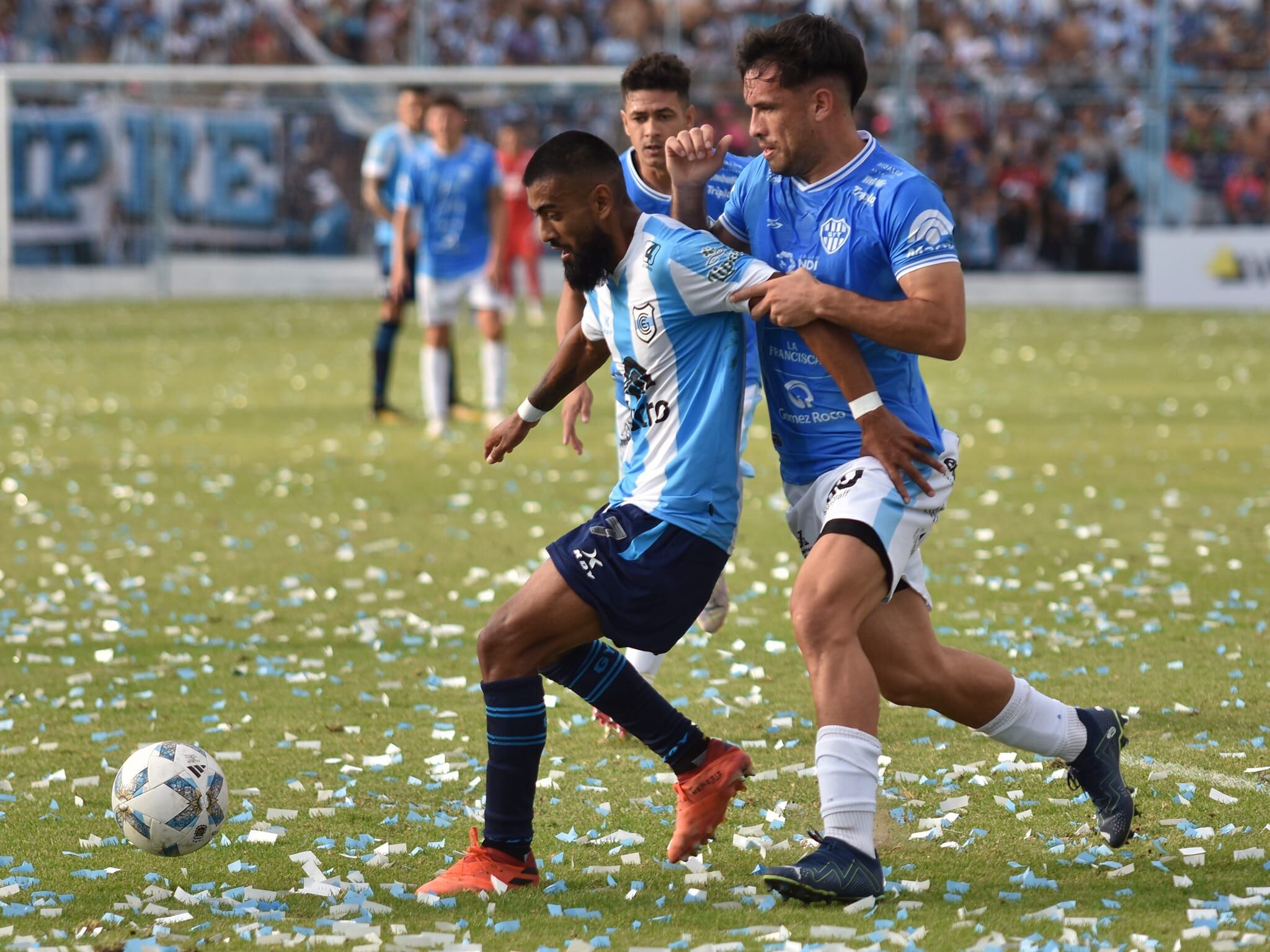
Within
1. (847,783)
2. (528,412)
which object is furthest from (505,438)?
(847,783)

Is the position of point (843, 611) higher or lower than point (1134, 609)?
higher

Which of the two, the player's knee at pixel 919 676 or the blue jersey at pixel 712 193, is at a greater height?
the blue jersey at pixel 712 193

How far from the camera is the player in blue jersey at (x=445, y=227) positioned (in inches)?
507

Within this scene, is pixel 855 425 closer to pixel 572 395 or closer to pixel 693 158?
pixel 693 158

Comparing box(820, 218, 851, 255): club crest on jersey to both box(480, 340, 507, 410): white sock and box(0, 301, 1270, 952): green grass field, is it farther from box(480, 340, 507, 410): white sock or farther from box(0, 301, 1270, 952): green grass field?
box(480, 340, 507, 410): white sock

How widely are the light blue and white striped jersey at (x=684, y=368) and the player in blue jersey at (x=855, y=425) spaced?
128 mm

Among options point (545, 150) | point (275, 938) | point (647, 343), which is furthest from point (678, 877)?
point (545, 150)

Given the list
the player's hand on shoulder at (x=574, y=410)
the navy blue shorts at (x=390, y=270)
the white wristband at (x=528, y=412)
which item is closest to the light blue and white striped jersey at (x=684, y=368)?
the white wristband at (x=528, y=412)

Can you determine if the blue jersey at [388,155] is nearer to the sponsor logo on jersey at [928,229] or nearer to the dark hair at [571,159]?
the dark hair at [571,159]

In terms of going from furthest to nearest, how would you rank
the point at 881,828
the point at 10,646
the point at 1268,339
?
the point at 1268,339 < the point at 10,646 < the point at 881,828

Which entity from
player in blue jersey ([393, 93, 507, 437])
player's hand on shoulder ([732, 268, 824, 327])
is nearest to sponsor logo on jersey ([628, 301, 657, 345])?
player's hand on shoulder ([732, 268, 824, 327])

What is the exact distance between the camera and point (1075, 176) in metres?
29.2

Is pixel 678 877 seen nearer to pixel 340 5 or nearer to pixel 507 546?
pixel 507 546

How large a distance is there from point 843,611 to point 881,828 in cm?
80
